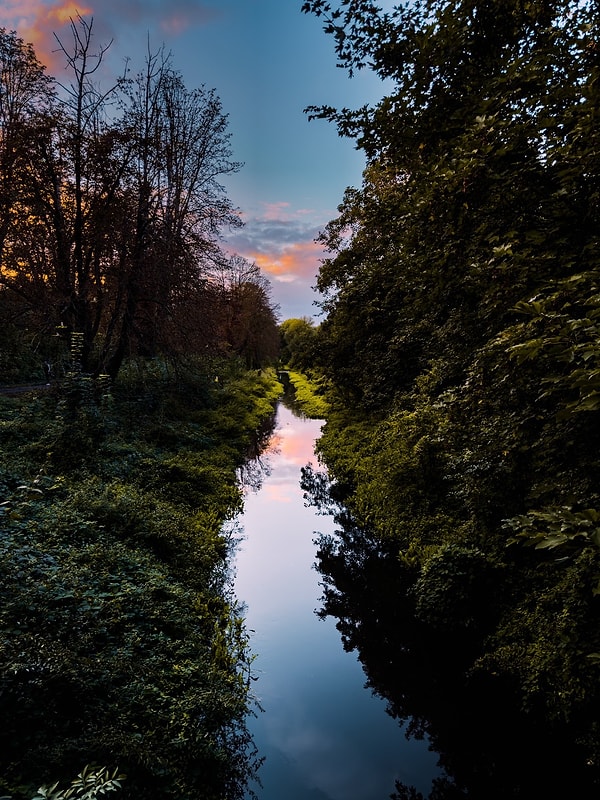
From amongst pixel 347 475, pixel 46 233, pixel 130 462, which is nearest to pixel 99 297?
pixel 46 233

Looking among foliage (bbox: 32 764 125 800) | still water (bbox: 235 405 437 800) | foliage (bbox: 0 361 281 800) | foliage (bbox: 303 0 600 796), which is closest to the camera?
foliage (bbox: 32 764 125 800)

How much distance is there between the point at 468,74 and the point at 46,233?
1399 centimetres

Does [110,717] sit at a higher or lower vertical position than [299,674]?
higher

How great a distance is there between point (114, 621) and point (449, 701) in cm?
553

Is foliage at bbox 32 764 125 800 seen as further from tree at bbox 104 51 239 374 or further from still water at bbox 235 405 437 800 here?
tree at bbox 104 51 239 374

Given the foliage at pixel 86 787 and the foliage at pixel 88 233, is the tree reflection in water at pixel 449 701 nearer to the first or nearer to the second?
the foliage at pixel 86 787

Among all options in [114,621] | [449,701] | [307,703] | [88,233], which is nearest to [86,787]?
[114,621]

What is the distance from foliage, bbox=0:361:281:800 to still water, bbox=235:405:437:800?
435 millimetres

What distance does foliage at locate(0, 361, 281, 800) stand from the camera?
426 cm

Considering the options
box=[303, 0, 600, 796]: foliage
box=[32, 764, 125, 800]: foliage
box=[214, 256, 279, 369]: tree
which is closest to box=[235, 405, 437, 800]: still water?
box=[303, 0, 600, 796]: foliage

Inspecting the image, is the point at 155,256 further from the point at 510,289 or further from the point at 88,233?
the point at 510,289

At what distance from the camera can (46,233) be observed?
13.8 meters

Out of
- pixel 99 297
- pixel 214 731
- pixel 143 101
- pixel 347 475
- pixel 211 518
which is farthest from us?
pixel 143 101

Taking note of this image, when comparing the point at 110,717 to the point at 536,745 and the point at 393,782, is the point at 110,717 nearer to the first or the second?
the point at 393,782
